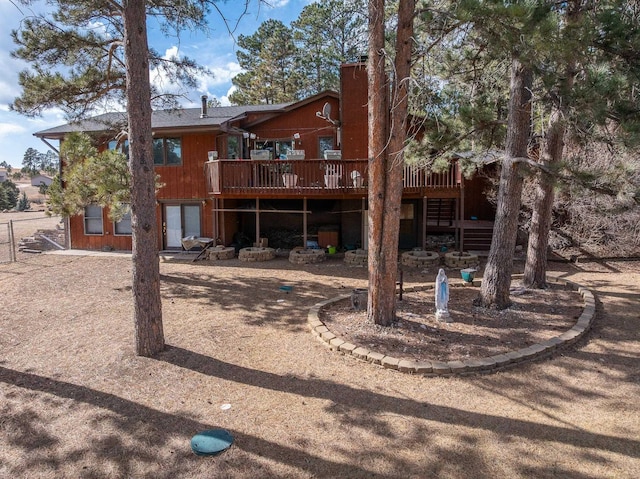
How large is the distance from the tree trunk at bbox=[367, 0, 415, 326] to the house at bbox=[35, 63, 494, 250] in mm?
5452

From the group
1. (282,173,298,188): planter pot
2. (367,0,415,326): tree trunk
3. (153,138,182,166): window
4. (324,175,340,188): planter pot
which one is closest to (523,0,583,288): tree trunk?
(367,0,415,326): tree trunk

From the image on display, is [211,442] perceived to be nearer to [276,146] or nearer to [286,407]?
[286,407]

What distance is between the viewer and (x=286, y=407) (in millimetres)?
3877

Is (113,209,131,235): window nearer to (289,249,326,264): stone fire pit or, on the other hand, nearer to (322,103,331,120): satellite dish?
(289,249,326,264): stone fire pit

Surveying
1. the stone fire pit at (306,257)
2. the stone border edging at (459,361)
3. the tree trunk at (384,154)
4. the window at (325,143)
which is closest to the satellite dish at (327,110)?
the window at (325,143)

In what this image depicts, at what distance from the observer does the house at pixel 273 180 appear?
37.4 feet

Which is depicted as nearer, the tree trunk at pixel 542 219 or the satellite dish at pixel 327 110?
the tree trunk at pixel 542 219

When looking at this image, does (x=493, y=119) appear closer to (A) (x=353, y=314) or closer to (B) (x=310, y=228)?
(A) (x=353, y=314)

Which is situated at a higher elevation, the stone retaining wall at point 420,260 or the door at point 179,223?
the door at point 179,223

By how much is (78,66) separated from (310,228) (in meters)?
8.01

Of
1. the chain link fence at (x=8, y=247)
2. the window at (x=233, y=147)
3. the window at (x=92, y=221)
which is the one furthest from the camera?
the window at (x=92, y=221)

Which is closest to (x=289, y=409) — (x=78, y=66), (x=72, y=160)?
(x=72, y=160)

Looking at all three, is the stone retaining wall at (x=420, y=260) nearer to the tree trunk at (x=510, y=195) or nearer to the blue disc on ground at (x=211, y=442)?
the tree trunk at (x=510, y=195)

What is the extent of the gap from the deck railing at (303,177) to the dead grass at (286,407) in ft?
17.5
